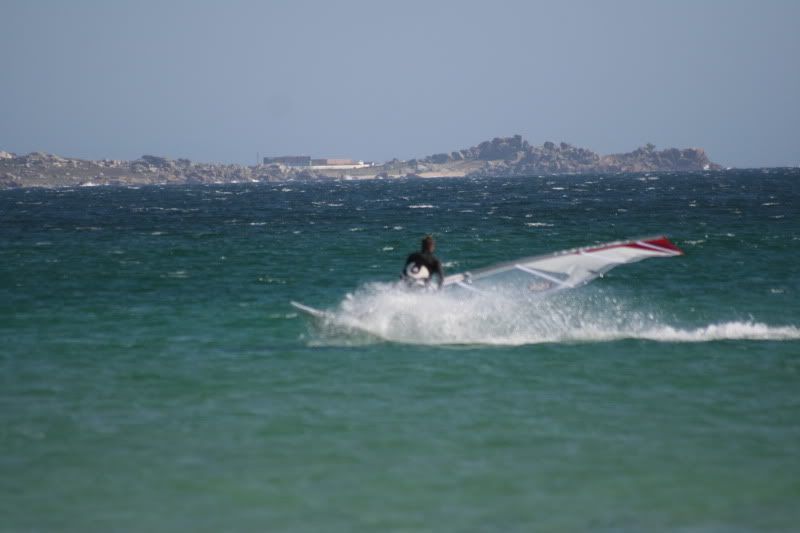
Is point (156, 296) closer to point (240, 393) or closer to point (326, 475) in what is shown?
point (240, 393)

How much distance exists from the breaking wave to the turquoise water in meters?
0.07

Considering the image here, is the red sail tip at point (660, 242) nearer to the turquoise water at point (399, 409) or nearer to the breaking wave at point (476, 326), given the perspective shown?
the turquoise water at point (399, 409)

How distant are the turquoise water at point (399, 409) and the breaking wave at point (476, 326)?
0.21 ft

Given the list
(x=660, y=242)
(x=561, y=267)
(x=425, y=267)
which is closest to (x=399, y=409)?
(x=425, y=267)

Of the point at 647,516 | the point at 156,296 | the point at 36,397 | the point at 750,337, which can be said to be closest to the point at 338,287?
the point at 156,296

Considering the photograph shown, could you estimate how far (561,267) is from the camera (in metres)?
18.2

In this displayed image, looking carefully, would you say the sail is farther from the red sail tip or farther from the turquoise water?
the turquoise water

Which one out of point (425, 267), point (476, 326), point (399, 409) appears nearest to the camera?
point (399, 409)

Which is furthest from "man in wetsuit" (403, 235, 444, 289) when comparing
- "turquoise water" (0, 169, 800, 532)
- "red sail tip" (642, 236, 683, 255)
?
"red sail tip" (642, 236, 683, 255)

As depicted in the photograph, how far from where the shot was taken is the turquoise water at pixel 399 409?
9.63 m

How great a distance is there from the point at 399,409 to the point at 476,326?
611 centimetres

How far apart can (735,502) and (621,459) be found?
1.54 metres

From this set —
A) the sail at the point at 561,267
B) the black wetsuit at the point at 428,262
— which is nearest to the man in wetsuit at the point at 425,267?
the black wetsuit at the point at 428,262

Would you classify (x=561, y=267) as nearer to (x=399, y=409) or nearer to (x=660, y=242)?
(x=660, y=242)
